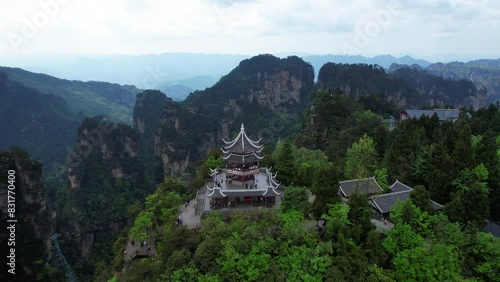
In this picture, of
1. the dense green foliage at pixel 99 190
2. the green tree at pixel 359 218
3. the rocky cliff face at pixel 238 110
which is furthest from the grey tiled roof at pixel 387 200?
the rocky cliff face at pixel 238 110

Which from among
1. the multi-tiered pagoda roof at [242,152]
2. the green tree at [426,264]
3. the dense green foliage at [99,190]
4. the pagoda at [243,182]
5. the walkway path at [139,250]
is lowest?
the dense green foliage at [99,190]

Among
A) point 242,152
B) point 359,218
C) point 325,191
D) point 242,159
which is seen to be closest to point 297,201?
point 325,191

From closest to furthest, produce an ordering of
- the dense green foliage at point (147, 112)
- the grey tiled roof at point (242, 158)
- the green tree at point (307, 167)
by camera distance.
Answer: the grey tiled roof at point (242, 158)
the green tree at point (307, 167)
the dense green foliage at point (147, 112)

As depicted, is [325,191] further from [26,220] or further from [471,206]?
[26,220]

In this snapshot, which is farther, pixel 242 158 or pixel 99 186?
pixel 99 186

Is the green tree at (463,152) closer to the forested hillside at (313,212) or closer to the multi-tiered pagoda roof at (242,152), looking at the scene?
the forested hillside at (313,212)

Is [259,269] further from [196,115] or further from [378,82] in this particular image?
[378,82]
